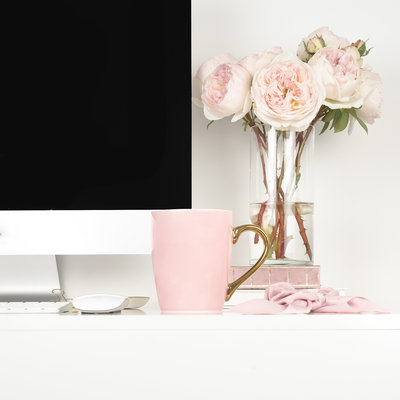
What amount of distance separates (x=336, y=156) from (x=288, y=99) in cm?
29

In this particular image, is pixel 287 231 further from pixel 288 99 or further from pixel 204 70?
pixel 204 70

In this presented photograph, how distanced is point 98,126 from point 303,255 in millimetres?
366

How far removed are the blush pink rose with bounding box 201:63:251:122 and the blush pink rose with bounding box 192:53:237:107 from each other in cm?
6

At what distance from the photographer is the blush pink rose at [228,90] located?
102 cm

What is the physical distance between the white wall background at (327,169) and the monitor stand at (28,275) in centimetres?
17

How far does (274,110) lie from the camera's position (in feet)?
3.18

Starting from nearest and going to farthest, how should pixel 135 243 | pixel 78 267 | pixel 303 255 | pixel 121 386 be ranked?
pixel 121 386, pixel 135 243, pixel 303 255, pixel 78 267

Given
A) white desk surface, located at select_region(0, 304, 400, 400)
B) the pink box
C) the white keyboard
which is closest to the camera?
white desk surface, located at select_region(0, 304, 400, 400)

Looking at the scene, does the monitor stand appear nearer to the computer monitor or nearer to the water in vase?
the computer monitor

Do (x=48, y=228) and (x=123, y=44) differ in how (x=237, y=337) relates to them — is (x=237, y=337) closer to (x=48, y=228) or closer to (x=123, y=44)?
(x=48, y=228)

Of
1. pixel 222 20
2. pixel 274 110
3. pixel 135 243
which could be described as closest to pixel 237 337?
pixel 135 243

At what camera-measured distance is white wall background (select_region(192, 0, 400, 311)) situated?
1.20m

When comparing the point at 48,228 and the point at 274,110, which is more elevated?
the point at 274,110

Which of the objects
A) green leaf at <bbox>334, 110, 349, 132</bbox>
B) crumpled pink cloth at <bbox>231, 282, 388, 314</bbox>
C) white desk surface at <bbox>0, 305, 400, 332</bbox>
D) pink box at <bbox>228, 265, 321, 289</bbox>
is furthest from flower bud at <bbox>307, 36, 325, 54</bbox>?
white desk surface at <bbox>0, 305, 400, 332</bbox>
